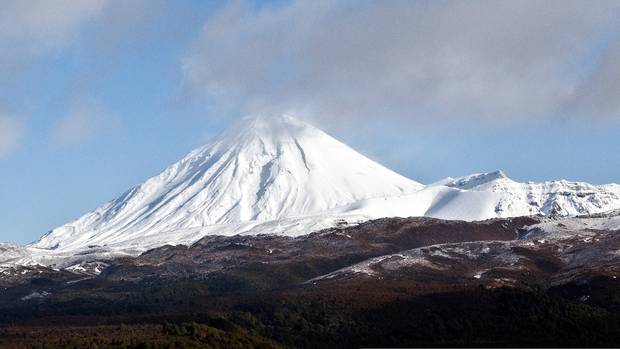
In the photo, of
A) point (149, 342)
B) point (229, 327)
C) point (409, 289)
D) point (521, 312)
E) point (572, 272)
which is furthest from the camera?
point (572, 272)

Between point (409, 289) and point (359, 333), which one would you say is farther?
point (409, 289)

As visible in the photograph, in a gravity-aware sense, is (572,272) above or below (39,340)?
above

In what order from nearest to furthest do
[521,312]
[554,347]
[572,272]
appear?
1. [554,347]
2. [521,312]
3. [572,272]

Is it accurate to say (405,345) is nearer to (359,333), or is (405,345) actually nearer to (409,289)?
(359,333)

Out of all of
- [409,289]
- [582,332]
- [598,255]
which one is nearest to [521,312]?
[582,332]

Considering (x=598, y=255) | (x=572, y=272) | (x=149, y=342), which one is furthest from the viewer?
(x=598, y=255)

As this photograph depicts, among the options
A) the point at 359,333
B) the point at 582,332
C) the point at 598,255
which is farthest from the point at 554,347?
the point at 598,255

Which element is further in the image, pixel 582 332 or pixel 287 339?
pixel 287 339

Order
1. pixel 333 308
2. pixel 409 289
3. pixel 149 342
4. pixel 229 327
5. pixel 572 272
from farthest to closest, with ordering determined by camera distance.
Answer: pixel 572 272 → pixel 409 289 → pixel 333 308 → pixel 229 327 → pixel 149 342

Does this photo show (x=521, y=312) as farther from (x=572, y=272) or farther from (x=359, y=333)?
(x=572, y=272)
